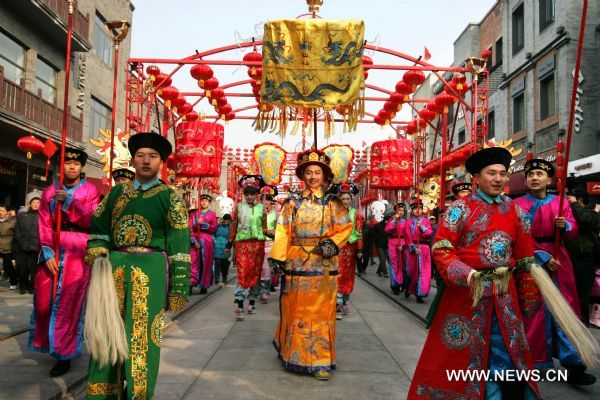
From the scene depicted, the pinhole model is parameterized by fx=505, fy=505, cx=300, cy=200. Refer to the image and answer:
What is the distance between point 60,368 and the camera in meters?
4.51

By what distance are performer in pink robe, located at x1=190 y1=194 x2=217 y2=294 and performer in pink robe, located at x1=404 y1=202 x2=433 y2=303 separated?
408 cm

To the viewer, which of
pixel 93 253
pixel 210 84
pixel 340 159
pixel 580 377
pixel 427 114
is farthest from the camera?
pixel 427 114

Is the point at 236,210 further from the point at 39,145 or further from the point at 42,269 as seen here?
the point at 39,145

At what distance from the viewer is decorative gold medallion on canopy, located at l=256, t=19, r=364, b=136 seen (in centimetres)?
682

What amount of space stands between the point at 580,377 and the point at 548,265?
1.09 metres

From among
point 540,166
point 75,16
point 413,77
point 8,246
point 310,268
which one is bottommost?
point 8,246

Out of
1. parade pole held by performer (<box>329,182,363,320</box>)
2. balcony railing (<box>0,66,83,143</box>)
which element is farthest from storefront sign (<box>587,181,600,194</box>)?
balcony railing (<box>0,66,83,143</box>)

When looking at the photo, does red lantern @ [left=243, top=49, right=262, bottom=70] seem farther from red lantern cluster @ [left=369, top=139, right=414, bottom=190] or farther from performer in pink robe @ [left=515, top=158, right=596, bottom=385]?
performer in pink robe @ [left=515, top=158, right=596, bottom=385]

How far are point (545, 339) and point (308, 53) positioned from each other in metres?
4.53

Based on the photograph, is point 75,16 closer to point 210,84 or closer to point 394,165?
point 210,84

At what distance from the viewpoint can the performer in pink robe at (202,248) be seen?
10145mm

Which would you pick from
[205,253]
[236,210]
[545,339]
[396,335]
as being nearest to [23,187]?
[205,253]

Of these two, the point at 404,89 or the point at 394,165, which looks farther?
the point at 394,165

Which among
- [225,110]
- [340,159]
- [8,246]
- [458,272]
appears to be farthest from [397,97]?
[8,246]
